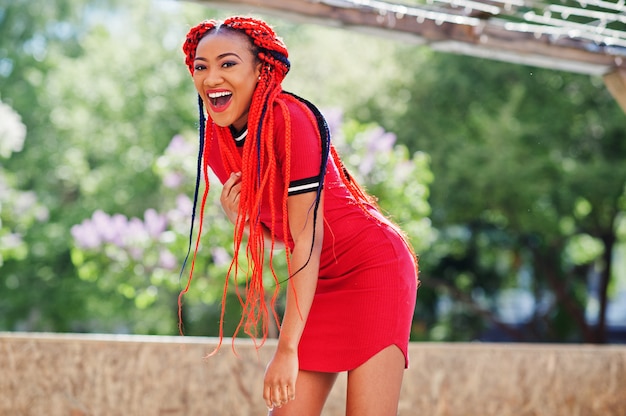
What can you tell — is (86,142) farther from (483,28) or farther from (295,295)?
(295,295)

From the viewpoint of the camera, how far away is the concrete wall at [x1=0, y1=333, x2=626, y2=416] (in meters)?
4.14

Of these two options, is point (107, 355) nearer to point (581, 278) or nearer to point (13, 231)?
point (13, 231)

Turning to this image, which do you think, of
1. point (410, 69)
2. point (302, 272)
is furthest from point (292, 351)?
point (410, 69)

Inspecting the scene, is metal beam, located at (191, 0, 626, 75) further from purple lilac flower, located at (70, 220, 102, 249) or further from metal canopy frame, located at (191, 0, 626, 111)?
purple lilac flower, located at (70, 220, 102, 249)

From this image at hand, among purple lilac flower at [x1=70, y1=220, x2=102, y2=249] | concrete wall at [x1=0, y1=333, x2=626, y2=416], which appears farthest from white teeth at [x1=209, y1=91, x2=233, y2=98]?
purple lilac flower at [x1=70, y1=220, x2=102, y2=249]

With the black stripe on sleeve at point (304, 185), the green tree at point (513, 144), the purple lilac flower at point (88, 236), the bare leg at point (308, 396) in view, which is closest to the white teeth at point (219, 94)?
the black stripe on sleeve at point (304, 185)

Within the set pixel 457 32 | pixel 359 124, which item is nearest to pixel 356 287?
pixel 457 32

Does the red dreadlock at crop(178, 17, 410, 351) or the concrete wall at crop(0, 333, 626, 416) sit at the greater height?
the red dreadlock at crop(178, 17, 410, 351)

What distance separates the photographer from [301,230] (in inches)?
84.4

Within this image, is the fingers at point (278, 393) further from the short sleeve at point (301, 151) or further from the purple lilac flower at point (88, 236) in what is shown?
the purple lilac flower at point (88, 236)

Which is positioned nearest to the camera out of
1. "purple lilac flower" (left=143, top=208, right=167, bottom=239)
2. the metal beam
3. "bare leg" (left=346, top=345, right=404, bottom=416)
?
"bare leg" (left=346, top=345, right=404, bottom=416)

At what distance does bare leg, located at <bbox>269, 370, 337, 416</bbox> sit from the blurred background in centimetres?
480

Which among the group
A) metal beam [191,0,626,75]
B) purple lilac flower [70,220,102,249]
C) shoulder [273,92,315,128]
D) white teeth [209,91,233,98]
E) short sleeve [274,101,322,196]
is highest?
metal beam [191,0,626,75]

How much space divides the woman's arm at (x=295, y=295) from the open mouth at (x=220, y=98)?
1.02 ft
